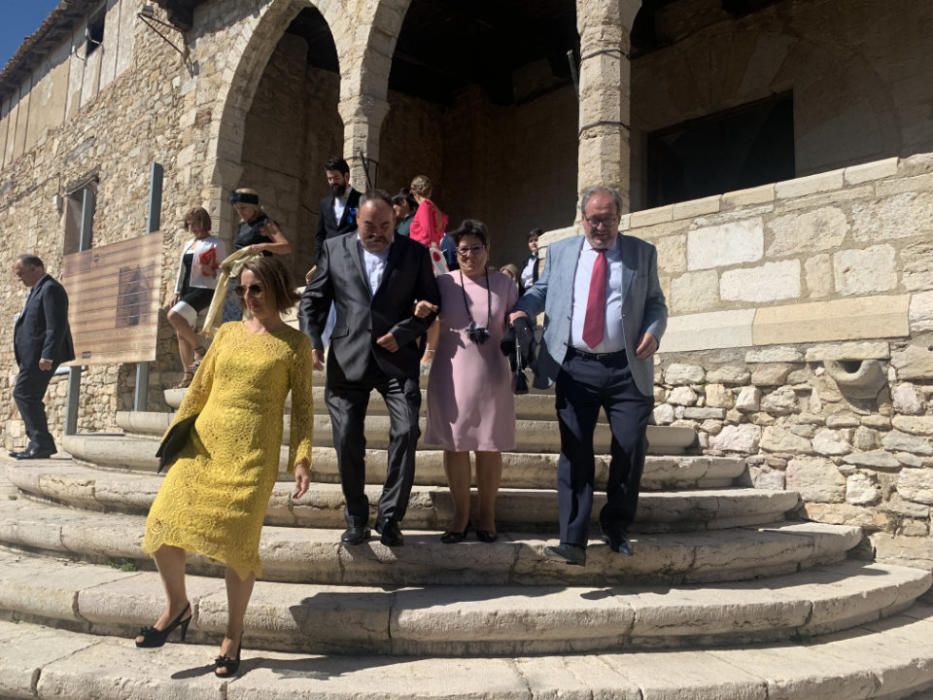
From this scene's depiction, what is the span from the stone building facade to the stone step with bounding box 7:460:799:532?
0.80 metres

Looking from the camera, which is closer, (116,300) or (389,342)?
(389,342)

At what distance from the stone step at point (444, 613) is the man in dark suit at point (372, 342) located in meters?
0.37

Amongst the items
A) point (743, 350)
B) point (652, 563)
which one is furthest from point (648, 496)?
point (743, 350)

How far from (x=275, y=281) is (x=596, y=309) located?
54.6 inches

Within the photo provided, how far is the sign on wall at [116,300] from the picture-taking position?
7.29 metres

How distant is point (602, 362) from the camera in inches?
121

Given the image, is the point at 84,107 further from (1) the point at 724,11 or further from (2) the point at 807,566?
(2) the point at 807,566

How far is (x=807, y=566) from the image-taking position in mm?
3635

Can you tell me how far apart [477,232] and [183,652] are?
6.93 feet

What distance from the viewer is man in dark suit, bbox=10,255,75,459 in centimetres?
607

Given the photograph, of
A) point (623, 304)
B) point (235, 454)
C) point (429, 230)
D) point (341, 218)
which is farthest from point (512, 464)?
point (429, 230)

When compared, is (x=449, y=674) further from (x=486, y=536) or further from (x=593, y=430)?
(x=593, y=430)

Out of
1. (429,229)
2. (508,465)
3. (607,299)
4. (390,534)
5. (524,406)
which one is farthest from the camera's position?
(429,229)

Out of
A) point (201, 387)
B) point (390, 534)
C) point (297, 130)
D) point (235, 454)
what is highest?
point (297, 130)
